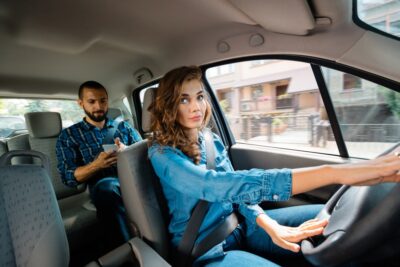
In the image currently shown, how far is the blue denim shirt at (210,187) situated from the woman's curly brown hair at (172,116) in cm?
5

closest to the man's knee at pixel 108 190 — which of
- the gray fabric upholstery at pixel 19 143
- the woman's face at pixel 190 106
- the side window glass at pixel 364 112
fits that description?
the woman's face at pixel 190 106

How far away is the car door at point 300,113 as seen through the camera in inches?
66.0

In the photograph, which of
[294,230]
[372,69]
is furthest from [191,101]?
[372,69]

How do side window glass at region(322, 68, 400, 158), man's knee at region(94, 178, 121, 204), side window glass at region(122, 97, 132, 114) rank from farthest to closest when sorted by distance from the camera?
side window glass at region(122, 97, 132, 114) < man's knee at region(94, 178, 121, 204) < side window glass at region(322, 68, 400, 158)

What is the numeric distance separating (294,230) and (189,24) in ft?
5.69

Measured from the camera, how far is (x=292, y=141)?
7.09 feet

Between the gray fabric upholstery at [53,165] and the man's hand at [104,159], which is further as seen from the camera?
the gray fabric upholstery at [53,165]

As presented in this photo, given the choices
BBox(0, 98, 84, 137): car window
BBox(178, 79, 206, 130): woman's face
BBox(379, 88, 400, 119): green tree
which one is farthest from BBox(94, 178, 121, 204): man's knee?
BBox(379, 88, 400, 119): green tree

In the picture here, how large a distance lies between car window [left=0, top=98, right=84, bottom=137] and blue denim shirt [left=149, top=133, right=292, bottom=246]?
216 cm

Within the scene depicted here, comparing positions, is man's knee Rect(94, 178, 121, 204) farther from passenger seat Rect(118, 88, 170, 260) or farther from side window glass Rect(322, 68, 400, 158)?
side window glass Rect(322, 68, 400, 158)

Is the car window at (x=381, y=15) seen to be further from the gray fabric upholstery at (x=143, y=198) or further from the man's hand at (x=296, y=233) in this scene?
the gray fabric upholstery at (x=143, y=198)

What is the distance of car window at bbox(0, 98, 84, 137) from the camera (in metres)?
2.65

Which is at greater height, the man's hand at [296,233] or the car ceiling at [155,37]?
the car ceiling at [155,37]

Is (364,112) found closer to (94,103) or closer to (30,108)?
(94,103)
